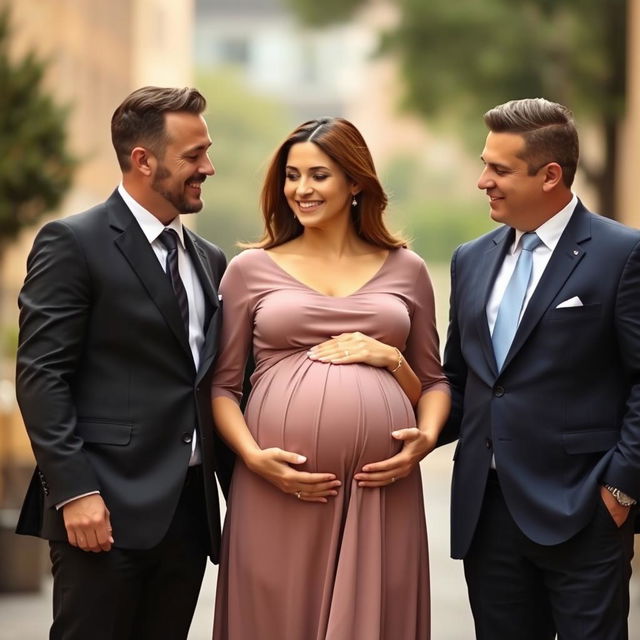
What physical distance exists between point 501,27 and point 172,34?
28088 millimetres

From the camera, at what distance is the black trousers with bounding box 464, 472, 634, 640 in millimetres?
5230

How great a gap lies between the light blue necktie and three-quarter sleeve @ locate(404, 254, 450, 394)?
1.16 ft

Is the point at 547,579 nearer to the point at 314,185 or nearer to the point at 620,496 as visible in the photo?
the point at 620,496

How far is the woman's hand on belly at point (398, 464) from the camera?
17.6ft

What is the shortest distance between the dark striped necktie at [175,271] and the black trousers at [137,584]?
1.88 feet

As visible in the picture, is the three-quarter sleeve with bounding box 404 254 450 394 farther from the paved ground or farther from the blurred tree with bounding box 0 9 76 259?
the blurred tree with bounding box 0 9 76 259

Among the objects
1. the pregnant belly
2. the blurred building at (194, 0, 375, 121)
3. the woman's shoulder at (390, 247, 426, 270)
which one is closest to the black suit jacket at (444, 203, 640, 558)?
the pregnant belly

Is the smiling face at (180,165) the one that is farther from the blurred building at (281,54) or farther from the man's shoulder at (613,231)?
the blurred building at (281,54)

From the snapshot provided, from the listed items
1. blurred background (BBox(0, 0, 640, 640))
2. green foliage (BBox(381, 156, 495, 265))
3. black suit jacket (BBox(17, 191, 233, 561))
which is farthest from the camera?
green foliage (BBox(381, 156, 495, 265))

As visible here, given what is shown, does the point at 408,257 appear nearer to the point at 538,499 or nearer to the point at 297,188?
the point at 297,188

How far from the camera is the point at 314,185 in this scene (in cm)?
555

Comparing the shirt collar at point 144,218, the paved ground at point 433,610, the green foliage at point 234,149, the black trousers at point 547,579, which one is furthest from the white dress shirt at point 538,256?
the green foliage at point 234,149

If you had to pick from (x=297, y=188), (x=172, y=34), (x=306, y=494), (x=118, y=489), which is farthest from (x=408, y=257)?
(x=172, y=34)

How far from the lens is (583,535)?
5.27 metres
